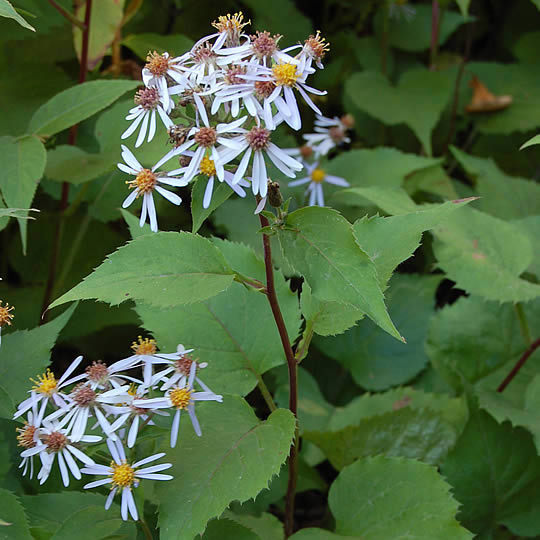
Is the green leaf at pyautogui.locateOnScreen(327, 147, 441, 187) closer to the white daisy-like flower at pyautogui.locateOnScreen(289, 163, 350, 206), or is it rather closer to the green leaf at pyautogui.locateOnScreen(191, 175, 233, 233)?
the white daisy-like flower at pyautogui.locateOnScreen(289, 163, 350, 206)

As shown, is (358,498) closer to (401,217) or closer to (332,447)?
(332,447)

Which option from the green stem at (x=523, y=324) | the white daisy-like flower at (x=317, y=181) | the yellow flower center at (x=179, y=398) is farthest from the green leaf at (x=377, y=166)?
the yellow flower center at (x=179, y=398)

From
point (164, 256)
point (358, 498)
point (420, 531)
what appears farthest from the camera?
point (358, 498)

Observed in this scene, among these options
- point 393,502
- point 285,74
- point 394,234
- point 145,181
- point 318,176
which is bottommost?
point 393,502

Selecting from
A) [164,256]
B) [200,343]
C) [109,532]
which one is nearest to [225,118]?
[164,256]

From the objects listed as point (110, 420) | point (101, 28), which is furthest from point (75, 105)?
point (110, 420)

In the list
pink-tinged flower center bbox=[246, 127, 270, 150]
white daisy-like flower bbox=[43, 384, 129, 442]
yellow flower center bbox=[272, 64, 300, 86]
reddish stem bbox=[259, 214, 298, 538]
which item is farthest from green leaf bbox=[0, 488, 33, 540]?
yellow flower center bbox=[272, 64, 300, 86]

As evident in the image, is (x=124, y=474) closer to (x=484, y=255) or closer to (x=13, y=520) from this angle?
(x=13, y=520)
